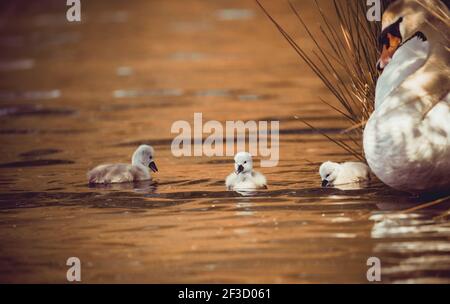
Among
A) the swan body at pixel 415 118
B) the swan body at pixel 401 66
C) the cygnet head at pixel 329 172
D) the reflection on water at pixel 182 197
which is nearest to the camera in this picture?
the reflection on water at pixel 182 197

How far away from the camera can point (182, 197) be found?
9.52 m

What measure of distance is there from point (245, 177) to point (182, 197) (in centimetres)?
55

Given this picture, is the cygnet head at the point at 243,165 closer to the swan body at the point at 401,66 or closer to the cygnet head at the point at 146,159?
the cygnet head at the point at 146,159

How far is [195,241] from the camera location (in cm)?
805


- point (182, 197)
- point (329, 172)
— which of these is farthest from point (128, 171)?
point (329, 172)

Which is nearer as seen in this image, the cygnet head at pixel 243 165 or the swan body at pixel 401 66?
the swan body at pixel 401 66

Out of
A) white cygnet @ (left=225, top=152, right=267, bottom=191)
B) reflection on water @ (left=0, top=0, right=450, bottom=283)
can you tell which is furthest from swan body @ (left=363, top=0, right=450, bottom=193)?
white cygnet @ (left=225, top=152, right=267, bottom=191)

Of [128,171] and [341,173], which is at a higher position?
[128,171]

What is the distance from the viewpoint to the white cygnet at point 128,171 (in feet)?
33.7

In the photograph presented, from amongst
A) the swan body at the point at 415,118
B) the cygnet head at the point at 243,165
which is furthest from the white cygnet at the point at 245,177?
the swan body at the point at 415,118

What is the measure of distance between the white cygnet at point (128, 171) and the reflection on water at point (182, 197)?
0.12 meters

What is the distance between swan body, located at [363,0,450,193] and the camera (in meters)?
8.56

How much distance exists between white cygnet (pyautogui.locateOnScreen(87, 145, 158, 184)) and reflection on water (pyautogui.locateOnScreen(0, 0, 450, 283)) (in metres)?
0.12

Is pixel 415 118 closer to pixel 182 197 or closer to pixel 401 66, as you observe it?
pixel 401 66
